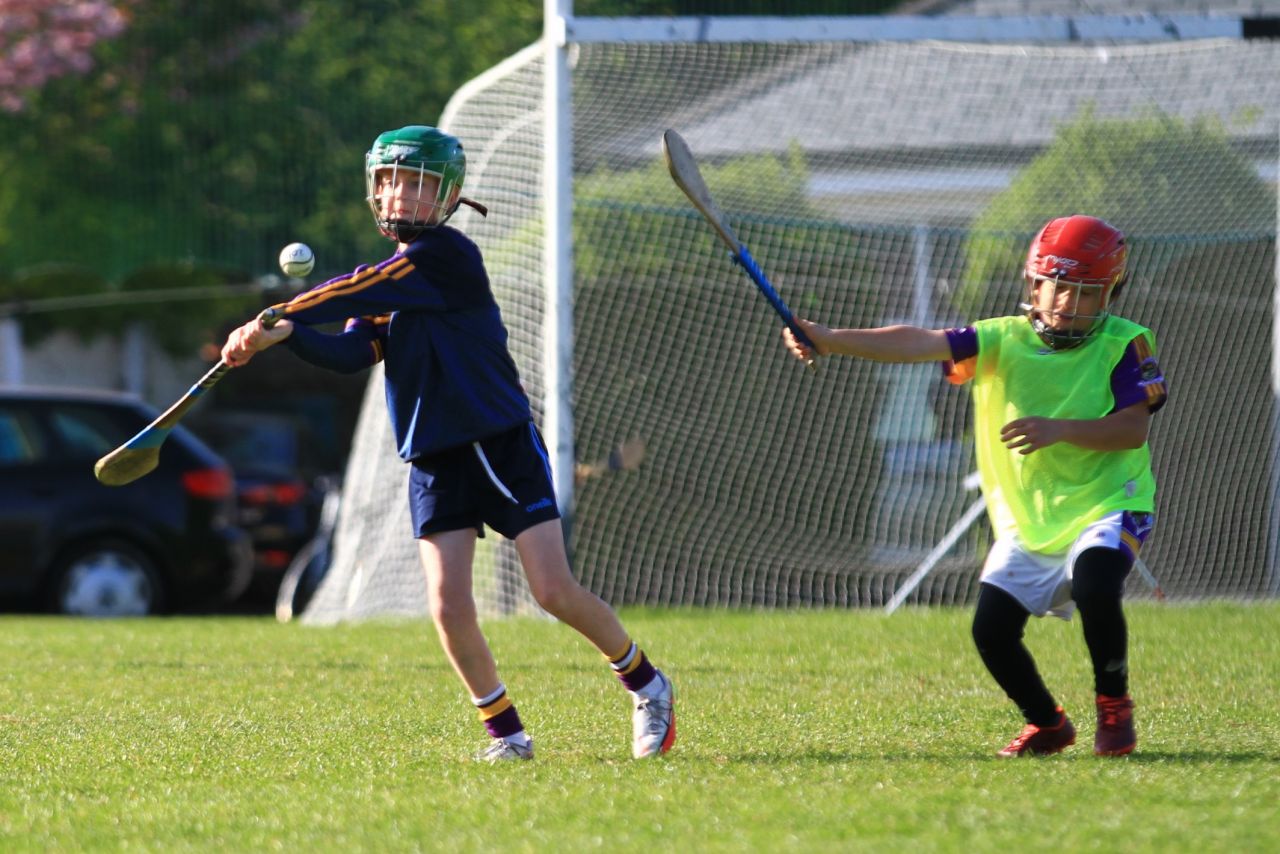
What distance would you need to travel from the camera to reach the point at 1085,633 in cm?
505

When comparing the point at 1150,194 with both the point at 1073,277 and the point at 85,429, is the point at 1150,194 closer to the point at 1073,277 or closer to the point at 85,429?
the point at 85,429

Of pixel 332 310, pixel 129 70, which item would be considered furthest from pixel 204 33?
pixel 332 310

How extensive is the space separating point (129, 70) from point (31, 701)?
42.0ft

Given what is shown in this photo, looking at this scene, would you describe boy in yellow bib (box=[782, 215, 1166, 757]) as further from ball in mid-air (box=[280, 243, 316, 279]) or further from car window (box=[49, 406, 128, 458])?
car window (box=[49, 406, 128, 458])

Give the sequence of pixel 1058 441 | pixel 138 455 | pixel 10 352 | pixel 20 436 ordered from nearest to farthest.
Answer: pixel 1058 441 < pixel 138 455 < pixel 20 436 < pixel 10 352

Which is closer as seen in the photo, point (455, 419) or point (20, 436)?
point (455, 419)

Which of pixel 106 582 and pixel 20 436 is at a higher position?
pixel 20 436

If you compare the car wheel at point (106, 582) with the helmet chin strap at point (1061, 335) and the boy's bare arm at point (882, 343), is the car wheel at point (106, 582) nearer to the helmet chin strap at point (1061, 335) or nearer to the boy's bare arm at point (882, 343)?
the boy's bare arm at point (882, 343)

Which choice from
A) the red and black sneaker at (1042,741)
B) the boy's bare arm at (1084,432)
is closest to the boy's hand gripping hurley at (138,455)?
the boy's bare arm at (1084,432)

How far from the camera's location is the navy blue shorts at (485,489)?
5.08 meters

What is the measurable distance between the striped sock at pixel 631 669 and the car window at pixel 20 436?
776 centimetres

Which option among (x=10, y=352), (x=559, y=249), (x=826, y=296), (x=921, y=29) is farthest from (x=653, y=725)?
(x=10, y=352)

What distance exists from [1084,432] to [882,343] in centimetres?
60

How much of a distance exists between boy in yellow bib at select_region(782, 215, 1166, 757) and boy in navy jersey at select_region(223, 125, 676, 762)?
0.83 meters
